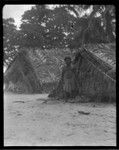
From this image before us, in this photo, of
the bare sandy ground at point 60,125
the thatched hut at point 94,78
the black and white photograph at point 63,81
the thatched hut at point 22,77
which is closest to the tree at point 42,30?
the black and white photograph at point 63,81

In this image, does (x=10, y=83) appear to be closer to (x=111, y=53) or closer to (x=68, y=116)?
(x=111, y=53)

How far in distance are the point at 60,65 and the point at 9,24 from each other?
195 inches

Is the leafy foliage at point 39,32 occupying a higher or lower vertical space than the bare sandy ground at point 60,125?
higher

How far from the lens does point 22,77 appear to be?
1243 cm

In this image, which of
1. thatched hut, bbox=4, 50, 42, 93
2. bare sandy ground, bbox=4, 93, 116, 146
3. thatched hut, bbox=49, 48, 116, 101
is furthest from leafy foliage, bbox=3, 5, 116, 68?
bare sandy ground, bbox=4, 93, 116, 146

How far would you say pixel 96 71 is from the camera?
8.01 meters

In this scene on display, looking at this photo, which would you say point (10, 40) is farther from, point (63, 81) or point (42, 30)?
point (63, 81)

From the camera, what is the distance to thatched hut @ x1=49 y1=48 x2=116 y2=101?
7695mm

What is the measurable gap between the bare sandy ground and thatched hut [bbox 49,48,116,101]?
57 cm

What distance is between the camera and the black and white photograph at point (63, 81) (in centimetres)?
467

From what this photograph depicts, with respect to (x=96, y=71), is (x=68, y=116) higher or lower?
lower

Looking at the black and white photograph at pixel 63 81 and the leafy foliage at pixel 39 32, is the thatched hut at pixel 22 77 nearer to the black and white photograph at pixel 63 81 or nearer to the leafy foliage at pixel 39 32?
the black and white photograph at pixel 63 81

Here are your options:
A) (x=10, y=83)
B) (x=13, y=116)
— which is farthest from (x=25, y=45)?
(x=13, y=116)

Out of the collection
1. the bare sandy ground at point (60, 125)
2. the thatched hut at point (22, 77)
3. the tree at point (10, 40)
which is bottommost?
the bare sandy ground at point (60, 125)
